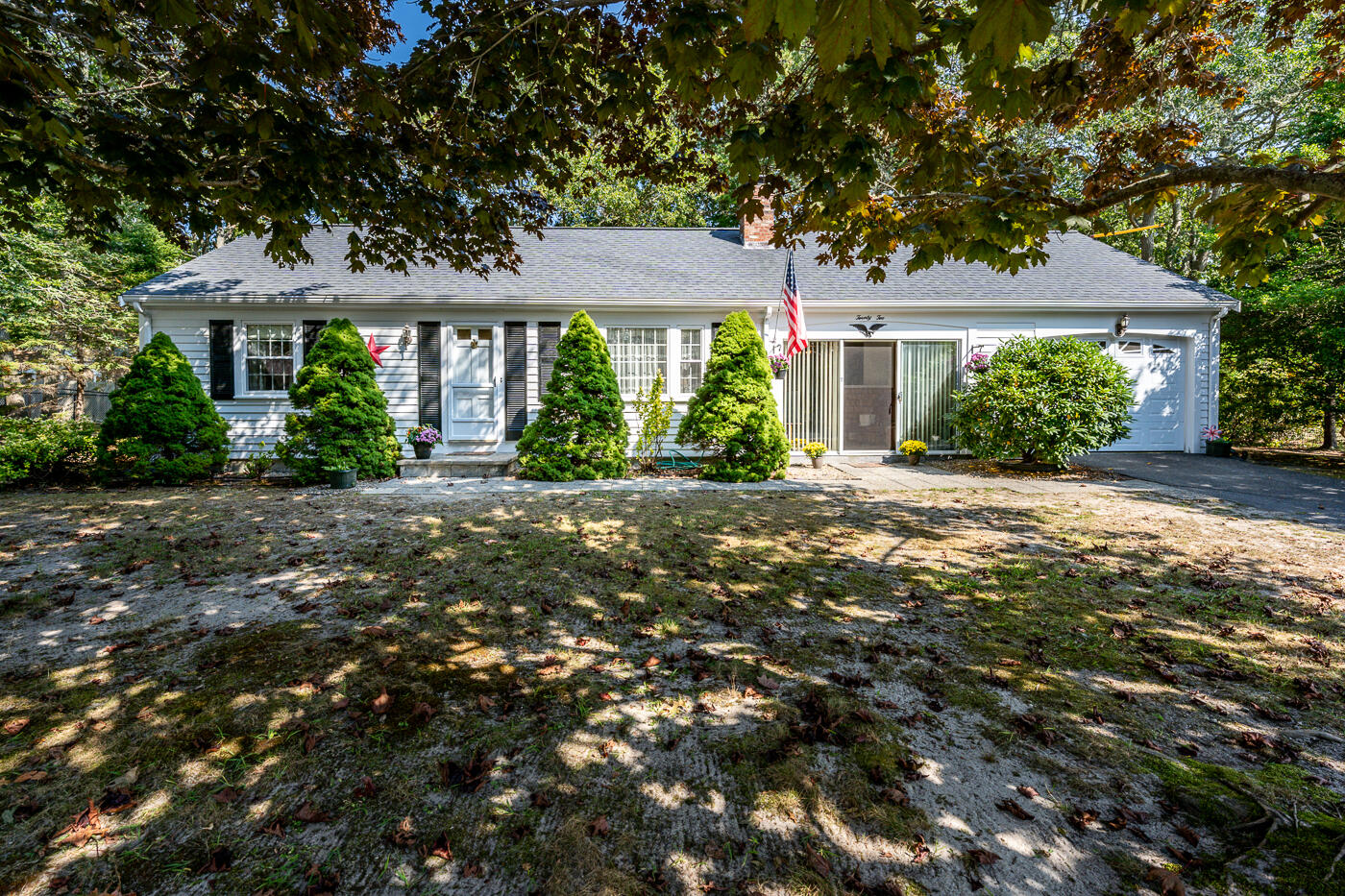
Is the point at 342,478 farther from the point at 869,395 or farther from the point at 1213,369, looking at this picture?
the point at 1213,369

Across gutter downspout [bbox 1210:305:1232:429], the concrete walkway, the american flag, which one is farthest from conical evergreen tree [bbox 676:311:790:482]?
gutter downspout [bbox 1210:305:1232:429]

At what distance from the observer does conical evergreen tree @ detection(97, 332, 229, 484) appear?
833 cm

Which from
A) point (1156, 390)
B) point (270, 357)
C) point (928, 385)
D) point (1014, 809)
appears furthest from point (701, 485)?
point (1156, 390)

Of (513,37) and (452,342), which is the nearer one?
(513,37)

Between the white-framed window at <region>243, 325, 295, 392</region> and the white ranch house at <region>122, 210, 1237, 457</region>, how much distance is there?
0.08 ft

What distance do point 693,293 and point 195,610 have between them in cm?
901

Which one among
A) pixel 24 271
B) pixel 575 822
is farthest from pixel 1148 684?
pixel 24 271

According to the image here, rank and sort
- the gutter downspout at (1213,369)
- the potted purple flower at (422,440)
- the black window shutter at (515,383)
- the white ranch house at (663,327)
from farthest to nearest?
the gutter downspout at (1213,369), the black window shutter at (515,383), the white ranch house at (663,327), the potted purple flower at (422,440)

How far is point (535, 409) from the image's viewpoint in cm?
1101

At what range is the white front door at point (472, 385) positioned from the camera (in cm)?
1100

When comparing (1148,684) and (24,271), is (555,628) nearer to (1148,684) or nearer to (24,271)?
(1148,684)

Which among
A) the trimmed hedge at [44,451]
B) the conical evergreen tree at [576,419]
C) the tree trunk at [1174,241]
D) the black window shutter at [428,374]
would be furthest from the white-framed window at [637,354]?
the tree trunk at [1174,241]

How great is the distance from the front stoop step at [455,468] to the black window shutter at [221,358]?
3.78 m

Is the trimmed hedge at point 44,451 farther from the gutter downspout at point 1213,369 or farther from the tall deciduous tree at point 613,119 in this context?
the gutter downspout at point 1213,369
